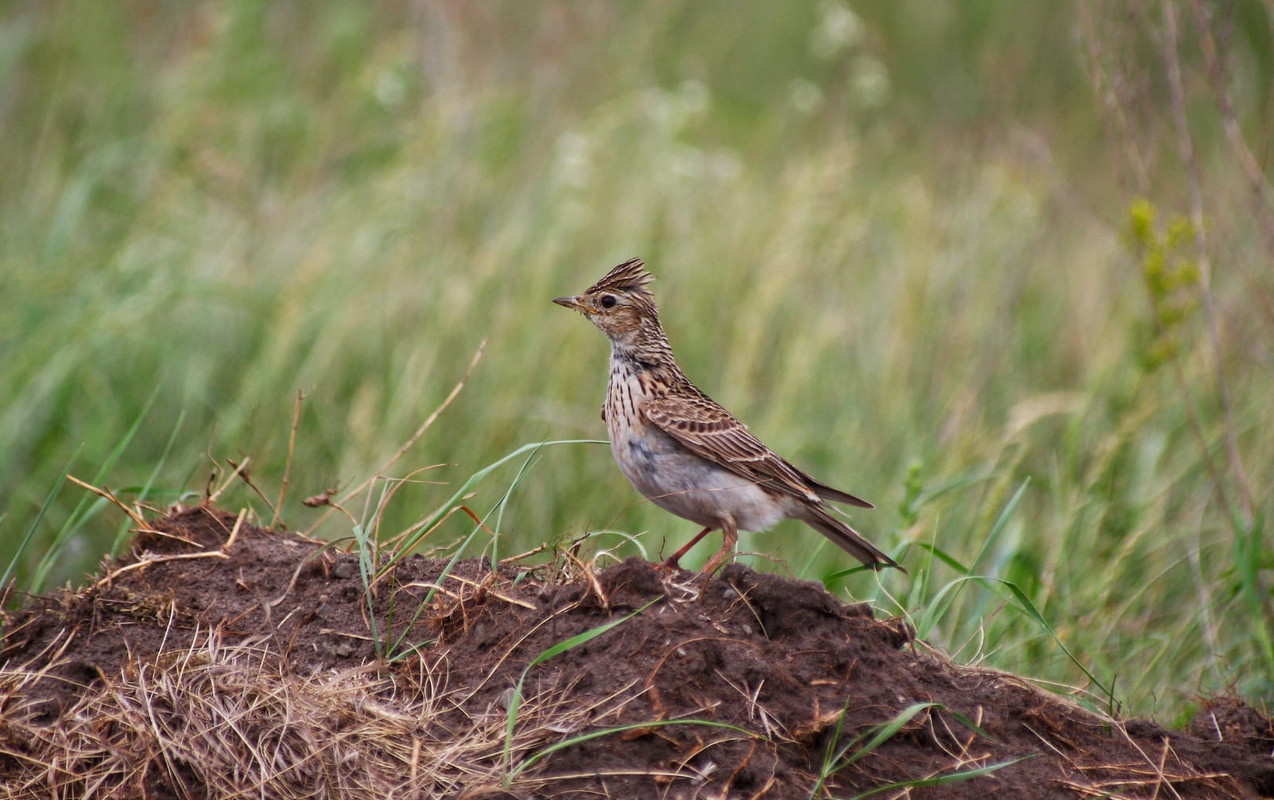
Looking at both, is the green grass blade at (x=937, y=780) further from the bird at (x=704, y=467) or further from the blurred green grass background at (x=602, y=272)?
the bird at (x=704, y=467)

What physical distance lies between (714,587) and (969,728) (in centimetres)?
69

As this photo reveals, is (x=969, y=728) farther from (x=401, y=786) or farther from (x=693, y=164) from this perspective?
(x=693, y=164)

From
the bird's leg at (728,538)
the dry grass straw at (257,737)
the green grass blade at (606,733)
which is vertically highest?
the green grass blade at (606,733)

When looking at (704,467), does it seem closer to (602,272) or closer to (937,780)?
(937,780)

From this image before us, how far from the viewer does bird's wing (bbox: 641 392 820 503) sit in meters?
4.24

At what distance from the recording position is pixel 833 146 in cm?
810

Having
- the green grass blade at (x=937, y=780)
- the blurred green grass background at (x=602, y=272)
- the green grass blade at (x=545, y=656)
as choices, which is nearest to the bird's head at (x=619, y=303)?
the blurred green grass background at (x=602, y=272)

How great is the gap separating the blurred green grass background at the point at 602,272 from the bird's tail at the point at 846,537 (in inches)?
7.5

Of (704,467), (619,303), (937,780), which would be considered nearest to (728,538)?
(704,467)

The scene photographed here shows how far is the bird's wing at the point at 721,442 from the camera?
4.24m

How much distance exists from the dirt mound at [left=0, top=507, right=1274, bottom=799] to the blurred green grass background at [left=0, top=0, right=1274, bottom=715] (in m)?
0.92

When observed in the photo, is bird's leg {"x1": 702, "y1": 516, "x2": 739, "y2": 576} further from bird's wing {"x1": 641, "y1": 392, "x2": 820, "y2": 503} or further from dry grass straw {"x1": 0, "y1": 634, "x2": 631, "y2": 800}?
dry grass straw {"x1": 0, "y1": 634, "x2": 631, "y2": 800}

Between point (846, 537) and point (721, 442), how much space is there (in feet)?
1.69

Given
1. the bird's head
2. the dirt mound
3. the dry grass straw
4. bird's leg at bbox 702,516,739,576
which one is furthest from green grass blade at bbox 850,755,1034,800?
the bird's head
